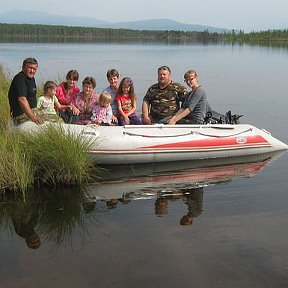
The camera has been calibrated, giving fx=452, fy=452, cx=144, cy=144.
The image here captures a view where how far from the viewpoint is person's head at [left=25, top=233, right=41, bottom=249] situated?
172 inches

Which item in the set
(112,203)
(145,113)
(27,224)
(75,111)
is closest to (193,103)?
(145,113)

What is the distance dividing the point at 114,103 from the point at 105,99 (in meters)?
0.53

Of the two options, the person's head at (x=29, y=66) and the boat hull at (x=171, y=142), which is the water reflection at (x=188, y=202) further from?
the person's head at (x=29, y=66)

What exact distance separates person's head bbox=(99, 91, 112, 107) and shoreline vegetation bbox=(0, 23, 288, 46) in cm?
5492

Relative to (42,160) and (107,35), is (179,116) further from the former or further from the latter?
(107,35)

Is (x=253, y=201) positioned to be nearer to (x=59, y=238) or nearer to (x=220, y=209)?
(x=220, y=209)

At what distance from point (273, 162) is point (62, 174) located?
145 inches

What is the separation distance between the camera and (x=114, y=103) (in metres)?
7.38

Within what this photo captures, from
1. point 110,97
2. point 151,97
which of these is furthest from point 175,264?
point 151,97

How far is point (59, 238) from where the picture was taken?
458 centimetres

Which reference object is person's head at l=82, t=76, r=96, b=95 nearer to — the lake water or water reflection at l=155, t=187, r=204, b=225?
the lake water

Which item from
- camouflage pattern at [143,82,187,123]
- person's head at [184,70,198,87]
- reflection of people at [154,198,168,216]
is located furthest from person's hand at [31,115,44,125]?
person's head at [184,70,198,87]

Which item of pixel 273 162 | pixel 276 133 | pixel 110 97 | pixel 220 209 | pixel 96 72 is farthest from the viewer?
pixel 96 72

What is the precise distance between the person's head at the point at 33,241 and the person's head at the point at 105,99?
2.79 m
